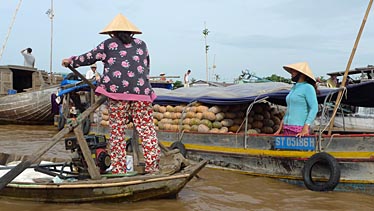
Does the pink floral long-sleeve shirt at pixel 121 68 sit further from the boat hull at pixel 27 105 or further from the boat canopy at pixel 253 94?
the boat hull at pixel 27 105

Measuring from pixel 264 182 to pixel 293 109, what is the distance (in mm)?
1050

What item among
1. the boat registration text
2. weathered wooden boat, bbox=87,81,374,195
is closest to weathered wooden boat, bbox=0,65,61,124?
weathered wooden boat, bbox=87,81,374,195

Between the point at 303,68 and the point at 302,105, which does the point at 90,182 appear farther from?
the point at 303,68

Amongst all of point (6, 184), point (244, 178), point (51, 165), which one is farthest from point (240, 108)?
point (6, 184)

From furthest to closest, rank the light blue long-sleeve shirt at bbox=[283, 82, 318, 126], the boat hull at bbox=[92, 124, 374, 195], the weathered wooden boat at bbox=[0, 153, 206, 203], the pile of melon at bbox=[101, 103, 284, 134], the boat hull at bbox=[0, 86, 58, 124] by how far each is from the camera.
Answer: the boat hull at bbox=[0, 86, 58, 124] < the pile of melon at bbox=[101, 103, 284, 134] < the light blue long-sleeve shirt at bbox=[283, 82, 318, 126] < the boat hull at bbox=[92, 124, 374, 195] < the weathered wooden boat at bbox=[0, 153, 206, 203]

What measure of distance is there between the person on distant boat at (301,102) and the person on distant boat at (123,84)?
6.32ft

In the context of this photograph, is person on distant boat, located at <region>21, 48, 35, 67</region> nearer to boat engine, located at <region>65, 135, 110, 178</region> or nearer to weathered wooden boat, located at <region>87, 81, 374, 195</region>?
weathered wooden boat, located at <region>87, 81, 374, 195</region>

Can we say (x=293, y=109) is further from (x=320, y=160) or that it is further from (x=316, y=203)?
(x=316, y=203)

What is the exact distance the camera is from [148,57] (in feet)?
15.7

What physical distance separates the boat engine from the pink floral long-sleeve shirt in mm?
598

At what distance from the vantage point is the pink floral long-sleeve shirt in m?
4.48

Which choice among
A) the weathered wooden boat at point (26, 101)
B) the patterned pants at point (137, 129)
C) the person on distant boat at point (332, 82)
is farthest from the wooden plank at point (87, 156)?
the weathered wooden boat at point (26, 101)

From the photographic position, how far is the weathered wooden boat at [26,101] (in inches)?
583

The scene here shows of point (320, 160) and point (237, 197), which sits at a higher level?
point (320, 160)
